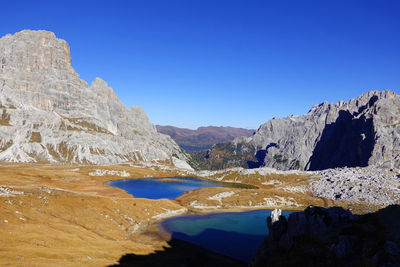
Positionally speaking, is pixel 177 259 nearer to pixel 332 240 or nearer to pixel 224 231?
pixel 332 240

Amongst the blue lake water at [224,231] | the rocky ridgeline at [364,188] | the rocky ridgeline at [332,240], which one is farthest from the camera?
the rocky ridgeline at [364,188]

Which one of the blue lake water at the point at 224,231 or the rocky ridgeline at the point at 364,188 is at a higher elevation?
the rocky ridgeline at the point at 364,188

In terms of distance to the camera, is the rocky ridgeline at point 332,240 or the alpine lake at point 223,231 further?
the alpine lake at point 223,231

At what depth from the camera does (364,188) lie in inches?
6068

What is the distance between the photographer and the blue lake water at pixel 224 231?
72.9 m

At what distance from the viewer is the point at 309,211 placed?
46.9 metres

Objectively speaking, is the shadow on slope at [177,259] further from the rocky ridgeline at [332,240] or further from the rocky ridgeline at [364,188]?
the rocky ridgeline at [364,188]

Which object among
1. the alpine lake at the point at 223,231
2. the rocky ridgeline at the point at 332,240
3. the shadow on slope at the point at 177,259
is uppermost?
the rocky ridgeline at the point at 332,240

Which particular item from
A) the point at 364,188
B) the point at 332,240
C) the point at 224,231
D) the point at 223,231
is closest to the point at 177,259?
the point at 332,240

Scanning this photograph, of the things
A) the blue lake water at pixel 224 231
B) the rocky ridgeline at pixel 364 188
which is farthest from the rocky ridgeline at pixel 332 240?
the rocky ridgeline at pixel 364 188

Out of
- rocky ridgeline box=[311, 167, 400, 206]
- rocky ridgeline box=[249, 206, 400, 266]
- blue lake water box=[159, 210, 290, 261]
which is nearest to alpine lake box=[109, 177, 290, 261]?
blue lake water box=[159, 210, 290, 261]

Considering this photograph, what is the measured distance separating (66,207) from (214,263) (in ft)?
163

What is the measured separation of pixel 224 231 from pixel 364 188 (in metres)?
112

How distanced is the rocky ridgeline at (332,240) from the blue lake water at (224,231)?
2426 centimetres
